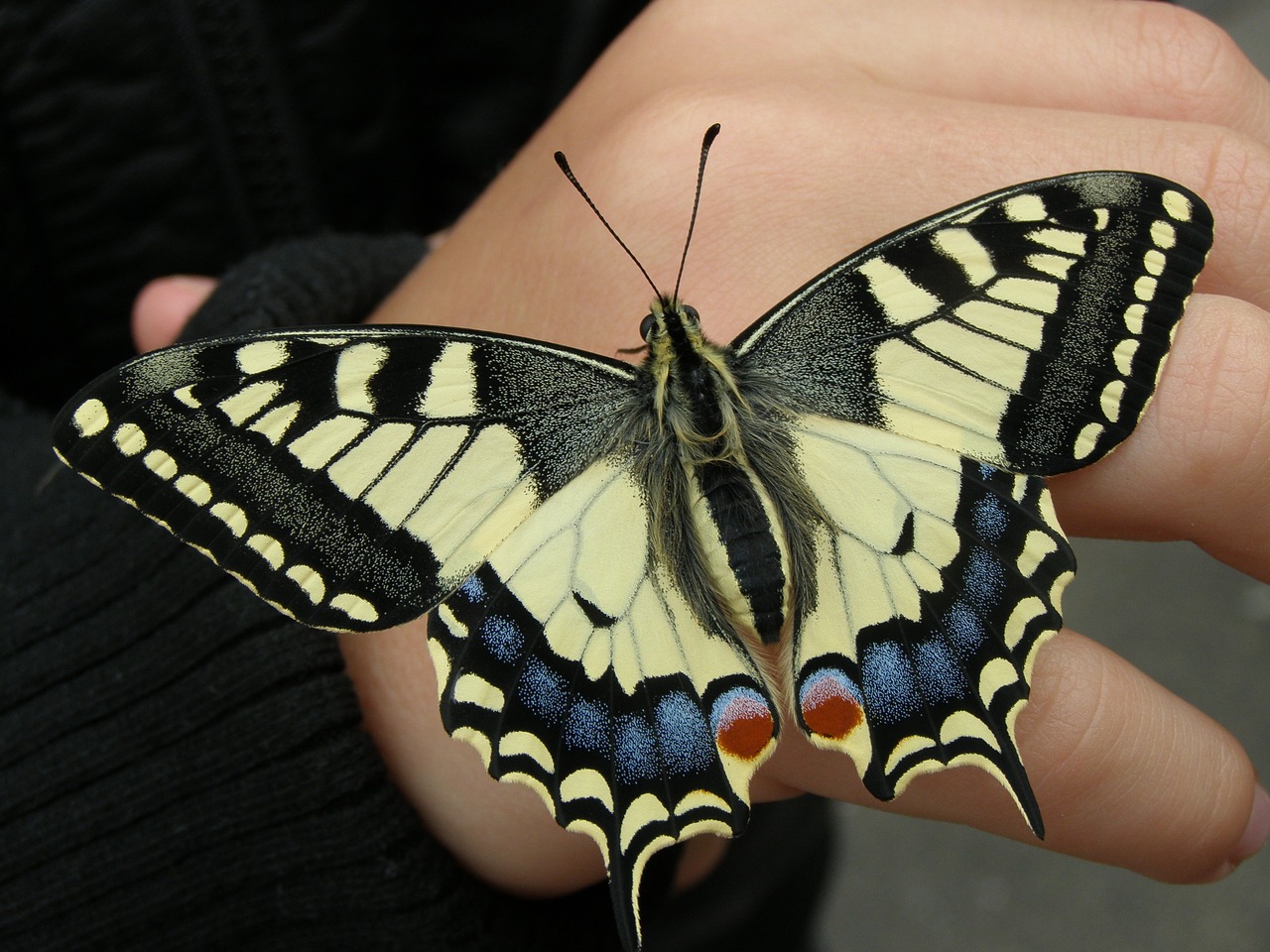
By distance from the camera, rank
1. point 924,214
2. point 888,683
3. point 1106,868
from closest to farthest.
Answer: point 888,683 < point 924,214 < point 1106,868

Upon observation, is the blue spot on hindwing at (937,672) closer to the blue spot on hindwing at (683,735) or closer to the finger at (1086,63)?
the blue spot on hindwing at (683,735)

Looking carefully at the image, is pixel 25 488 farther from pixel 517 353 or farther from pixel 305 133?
pixel 517 353

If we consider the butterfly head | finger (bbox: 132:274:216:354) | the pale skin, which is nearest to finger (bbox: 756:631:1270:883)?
the pale skin

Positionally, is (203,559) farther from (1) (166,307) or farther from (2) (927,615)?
(2) (927,615)

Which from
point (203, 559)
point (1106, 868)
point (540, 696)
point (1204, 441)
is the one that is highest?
point (1204, 441)

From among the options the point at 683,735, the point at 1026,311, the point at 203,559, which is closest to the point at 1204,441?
the point at 1026,311

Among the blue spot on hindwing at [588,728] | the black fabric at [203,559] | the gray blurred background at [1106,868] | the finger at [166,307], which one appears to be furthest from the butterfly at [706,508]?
the gray blurred background at [1106,868]

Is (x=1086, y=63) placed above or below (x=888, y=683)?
above
